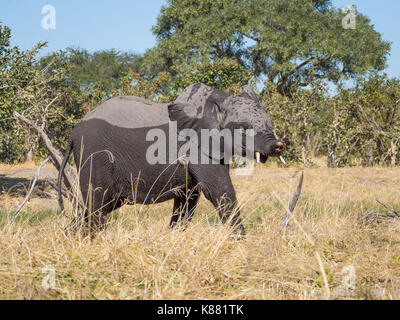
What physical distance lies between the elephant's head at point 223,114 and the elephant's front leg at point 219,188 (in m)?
0.36

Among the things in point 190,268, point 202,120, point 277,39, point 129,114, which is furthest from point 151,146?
point 277,39

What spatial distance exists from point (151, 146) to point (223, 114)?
770mm

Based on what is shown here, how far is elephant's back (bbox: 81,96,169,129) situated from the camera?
4.70m

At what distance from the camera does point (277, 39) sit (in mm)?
21734

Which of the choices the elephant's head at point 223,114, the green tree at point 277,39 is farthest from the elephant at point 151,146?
the green tree at point 277,39

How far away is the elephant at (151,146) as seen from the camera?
4.56 m

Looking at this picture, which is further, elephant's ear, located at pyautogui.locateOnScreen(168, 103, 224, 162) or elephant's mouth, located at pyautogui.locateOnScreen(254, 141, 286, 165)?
elephant's ear, located at pyautogui.locateOnScreen(168, 103, 224, 162)
